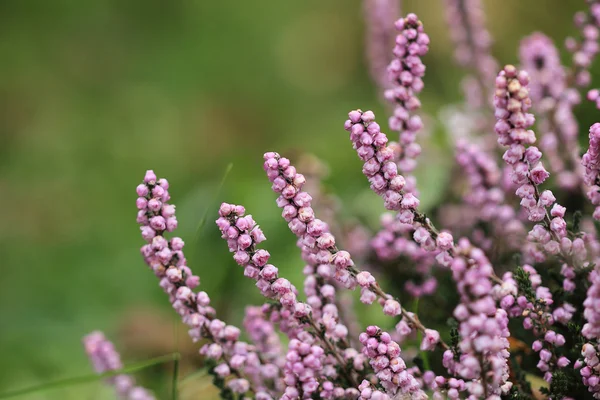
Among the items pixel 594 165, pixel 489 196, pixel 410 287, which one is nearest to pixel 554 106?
pixel 489 196

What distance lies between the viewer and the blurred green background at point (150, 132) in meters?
2.40

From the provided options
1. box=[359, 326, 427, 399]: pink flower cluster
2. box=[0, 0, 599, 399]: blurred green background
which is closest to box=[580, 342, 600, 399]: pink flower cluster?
box=[359, 326, 427, 399]: pink flower cluster

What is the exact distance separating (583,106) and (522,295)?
147cm

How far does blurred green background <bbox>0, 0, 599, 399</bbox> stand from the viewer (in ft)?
7.87

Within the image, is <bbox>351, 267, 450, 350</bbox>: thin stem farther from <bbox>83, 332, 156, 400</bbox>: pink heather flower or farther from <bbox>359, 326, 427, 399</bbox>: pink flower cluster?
<bbox>83, 332, 156, 400</bbox>: pink heather flower

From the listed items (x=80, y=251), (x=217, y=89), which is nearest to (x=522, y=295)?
(x=80, y=251)

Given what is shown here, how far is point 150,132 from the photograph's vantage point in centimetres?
401

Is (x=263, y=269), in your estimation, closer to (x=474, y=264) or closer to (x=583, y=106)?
(x=474, y=264)

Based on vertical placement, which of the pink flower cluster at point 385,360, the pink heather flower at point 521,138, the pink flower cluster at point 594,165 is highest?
the pink heather flower at point 521,138

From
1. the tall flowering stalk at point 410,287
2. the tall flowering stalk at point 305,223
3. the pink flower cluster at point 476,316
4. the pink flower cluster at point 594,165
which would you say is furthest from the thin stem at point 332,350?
the pink flower cluster at point 594,165

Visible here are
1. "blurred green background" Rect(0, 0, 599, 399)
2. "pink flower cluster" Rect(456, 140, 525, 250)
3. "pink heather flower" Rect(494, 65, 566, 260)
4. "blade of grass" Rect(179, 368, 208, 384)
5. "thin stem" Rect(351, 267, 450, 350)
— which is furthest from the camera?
"blurred green background" Rect(0, 0, 599, 399)

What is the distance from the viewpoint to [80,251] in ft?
10.5

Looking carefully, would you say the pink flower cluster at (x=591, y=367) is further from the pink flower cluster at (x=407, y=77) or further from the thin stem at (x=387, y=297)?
the pink flower cluster at (x=407, y=77)

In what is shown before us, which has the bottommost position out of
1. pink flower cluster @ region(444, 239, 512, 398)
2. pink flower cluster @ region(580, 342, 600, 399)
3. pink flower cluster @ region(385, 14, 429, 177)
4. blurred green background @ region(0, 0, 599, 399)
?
pink flower cluster @ region(580, 342, 600, 399)
